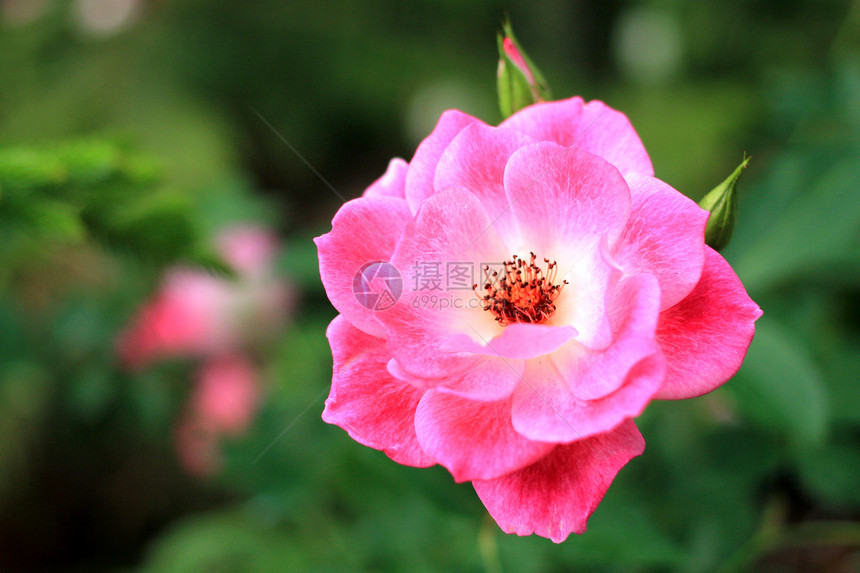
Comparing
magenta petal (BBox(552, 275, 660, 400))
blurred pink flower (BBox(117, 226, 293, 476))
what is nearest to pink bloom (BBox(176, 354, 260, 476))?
blurred pink flower (BBox(117, 226, 293, 476))

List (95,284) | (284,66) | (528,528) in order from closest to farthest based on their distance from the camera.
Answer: (528,528), (95,284), (284,66)

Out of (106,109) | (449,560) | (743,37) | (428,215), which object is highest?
(428,215)

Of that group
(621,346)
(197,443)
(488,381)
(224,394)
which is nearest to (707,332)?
(621,346)

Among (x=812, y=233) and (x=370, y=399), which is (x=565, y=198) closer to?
(x=370, y=399)

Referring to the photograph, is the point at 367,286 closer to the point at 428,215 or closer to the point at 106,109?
the point at 428,215

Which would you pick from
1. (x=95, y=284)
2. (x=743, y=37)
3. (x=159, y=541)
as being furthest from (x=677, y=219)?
(x=743, y=37)

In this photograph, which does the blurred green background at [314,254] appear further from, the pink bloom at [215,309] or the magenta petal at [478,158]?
the magenta petal at [478,158]

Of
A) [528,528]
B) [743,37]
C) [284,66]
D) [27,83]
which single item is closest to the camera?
[528,528]
